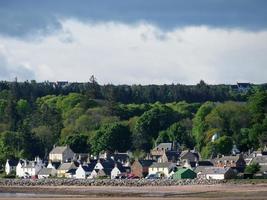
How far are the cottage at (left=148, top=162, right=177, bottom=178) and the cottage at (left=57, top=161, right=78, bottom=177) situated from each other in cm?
1035

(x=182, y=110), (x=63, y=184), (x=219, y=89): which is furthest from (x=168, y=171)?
(x=219, y=89)

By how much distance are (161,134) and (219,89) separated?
262ft

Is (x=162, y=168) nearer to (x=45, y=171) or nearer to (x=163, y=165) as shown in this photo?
(x=163, y=165)

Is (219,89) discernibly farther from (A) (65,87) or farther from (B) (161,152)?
(B) (161,152)

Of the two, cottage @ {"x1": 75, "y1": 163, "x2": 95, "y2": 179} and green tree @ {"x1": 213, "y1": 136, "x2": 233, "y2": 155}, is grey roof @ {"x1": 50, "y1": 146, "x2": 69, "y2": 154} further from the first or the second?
green tree @ {"x1": 213, "y1": 136, "x2": 233, "y2": 155}

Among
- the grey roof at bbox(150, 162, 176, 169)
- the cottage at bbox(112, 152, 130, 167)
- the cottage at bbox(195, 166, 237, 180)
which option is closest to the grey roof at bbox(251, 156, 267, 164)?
the cottage at bbox(195, 166, 237, 180)

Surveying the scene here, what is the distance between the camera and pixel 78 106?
143 metres

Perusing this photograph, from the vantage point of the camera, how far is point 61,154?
104312 mm

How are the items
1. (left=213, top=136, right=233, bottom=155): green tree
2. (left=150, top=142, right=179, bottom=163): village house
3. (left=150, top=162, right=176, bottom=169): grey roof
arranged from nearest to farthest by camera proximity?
(left=150, top=162, right=176, bottom=169): grey roof
(left=150, top=142, right=179, bottom=163): village house
(left=213, top=136, right=233, bottom=155): green tree

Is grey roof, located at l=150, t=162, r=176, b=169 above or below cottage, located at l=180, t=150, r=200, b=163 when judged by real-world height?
below

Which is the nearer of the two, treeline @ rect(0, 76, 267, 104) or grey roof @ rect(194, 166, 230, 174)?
grey roof @ rect(194, 166, 230, 174)

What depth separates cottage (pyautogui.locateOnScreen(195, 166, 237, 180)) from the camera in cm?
7732

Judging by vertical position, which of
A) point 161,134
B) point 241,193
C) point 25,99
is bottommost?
point 241,193

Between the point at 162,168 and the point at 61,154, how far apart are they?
68.5ft
